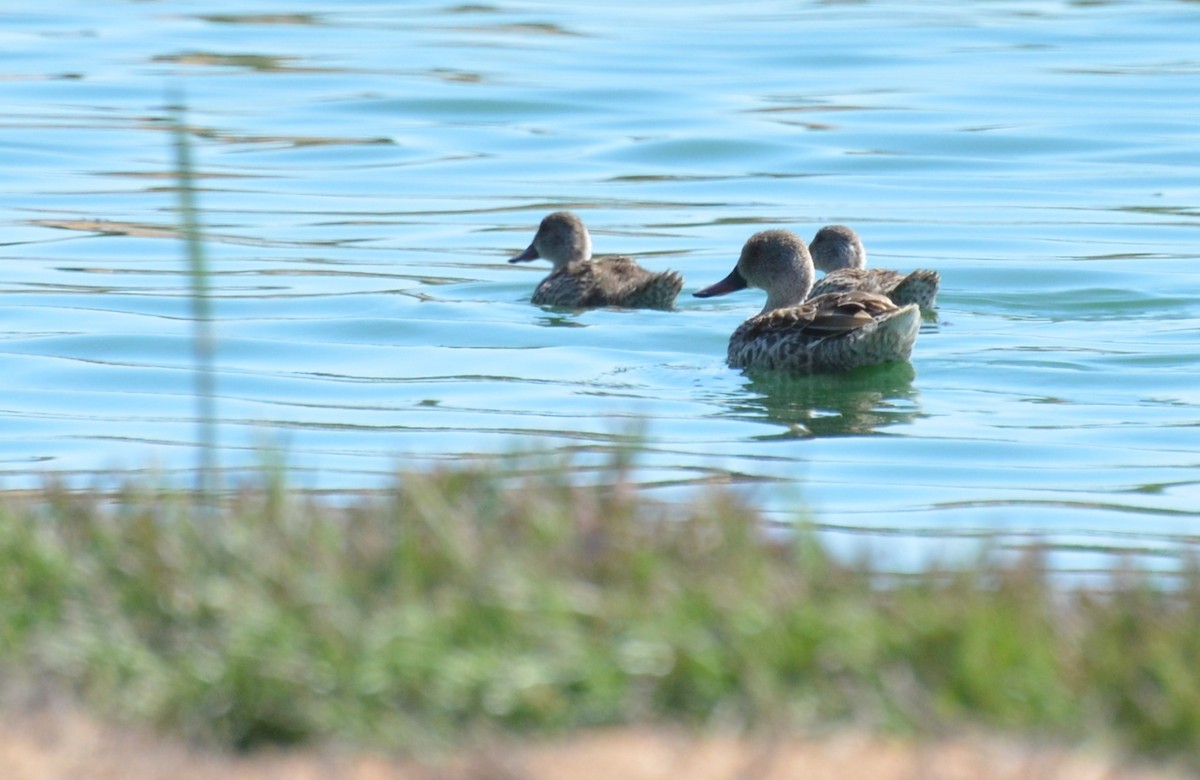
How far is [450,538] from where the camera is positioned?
4.60 metres

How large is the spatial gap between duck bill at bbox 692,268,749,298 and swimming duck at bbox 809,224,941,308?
0.54 m

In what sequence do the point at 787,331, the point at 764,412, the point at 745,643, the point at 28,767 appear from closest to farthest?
the point at 28,767
the point at 745,643
the point at 764,412
the point at 787,331

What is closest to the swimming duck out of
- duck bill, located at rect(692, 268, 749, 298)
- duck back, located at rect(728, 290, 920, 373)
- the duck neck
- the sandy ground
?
the duck neck

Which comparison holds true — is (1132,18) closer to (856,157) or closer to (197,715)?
(856,157)

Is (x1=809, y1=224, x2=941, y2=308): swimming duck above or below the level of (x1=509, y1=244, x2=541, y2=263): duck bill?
above

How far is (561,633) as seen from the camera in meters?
4.23

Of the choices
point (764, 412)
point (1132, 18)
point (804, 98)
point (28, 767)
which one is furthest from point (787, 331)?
point (1132, 18)

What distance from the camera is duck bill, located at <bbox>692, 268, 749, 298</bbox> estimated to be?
46.8ft

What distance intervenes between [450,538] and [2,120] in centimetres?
1889

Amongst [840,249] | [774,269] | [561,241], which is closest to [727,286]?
[774,269]

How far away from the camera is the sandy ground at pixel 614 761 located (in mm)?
3801

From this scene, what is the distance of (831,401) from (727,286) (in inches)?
109

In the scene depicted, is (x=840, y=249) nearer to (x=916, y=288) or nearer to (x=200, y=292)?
(x=916, y=288)

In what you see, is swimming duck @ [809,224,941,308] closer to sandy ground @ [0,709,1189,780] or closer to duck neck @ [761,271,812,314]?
duck neck @ [761,271,812,314]
